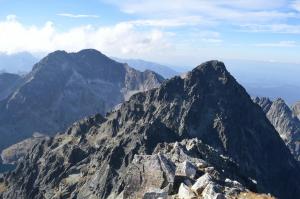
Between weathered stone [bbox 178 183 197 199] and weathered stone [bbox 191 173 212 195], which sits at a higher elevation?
weathered stone [bbox 191 173 212 195]

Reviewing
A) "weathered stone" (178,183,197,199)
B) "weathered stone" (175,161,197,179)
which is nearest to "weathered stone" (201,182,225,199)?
"weathered stone" (178,183,197,199)

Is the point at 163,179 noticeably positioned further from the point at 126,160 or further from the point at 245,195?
the point at 126,160

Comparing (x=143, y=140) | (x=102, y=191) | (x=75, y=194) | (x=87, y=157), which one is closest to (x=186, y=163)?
(x=102, y=191)

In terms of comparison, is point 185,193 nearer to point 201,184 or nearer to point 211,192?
point 201,184

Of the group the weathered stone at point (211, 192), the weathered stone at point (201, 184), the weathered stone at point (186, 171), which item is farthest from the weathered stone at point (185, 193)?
the weathered stone at point (186, 171)

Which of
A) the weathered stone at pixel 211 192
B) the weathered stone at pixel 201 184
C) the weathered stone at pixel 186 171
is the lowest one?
the weathered stone at pixel 186 171

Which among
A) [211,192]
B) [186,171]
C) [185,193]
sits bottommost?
[186,171]

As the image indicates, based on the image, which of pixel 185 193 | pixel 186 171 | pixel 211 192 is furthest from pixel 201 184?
pixel 186 171

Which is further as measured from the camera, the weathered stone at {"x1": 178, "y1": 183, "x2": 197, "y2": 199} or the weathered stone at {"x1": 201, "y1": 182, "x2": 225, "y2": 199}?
the weathered stone at {"x1": 178, "y1": 183, "x2": 197, "y2": 199}

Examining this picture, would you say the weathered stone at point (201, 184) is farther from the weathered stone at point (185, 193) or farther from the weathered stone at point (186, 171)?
the weathered stone at point (186, 171)

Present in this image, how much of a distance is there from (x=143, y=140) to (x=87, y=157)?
98.4 feet

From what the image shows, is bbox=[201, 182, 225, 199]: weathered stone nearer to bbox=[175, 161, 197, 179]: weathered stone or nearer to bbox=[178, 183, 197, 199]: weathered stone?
bbox=[178, 183, 197, 199]: weathered stone

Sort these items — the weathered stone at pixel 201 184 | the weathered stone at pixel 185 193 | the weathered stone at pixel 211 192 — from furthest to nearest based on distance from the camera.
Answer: the weathered stone at pixel 201 184 < the weathered stone at pixel 185 193 < the weathered stone at pixel 211 192

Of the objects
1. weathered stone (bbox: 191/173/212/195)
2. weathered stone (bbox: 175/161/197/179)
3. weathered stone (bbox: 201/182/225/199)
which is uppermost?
weathered stone (bbox: 201/182/225/199)
